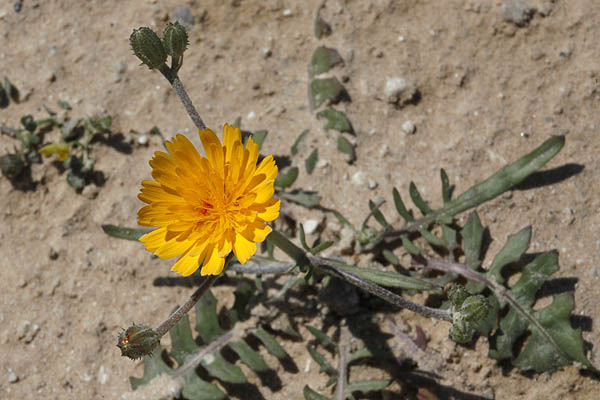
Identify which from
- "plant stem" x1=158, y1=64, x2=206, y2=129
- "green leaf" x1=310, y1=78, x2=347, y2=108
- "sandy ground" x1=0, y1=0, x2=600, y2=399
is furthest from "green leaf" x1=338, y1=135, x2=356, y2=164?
"plant stem" x1=158, y1=64, x2=206, y2=129

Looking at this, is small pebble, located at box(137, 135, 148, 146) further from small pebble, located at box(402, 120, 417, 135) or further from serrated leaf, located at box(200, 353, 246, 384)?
small pebble, located at box(402, 120, 417, 135)

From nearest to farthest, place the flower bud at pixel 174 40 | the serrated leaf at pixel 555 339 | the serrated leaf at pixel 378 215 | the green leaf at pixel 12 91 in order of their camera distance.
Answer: the flower bud at pixel 174 40 → the serrated leaf at pixel 555 339 → the serrated leaf at pixel 378 215 → the green leaf at pixel 12 91

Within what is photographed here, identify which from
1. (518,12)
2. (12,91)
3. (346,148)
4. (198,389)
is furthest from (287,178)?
(12,91)

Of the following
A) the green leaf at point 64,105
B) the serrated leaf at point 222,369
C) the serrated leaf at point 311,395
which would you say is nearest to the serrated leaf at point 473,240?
the serrated leaf at point 311,395

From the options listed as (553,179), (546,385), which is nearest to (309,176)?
(553,179)

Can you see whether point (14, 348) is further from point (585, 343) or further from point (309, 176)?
point (585, 343)

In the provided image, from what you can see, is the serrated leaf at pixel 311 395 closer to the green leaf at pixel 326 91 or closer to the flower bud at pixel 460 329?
the flower bud at pixel 460 329
